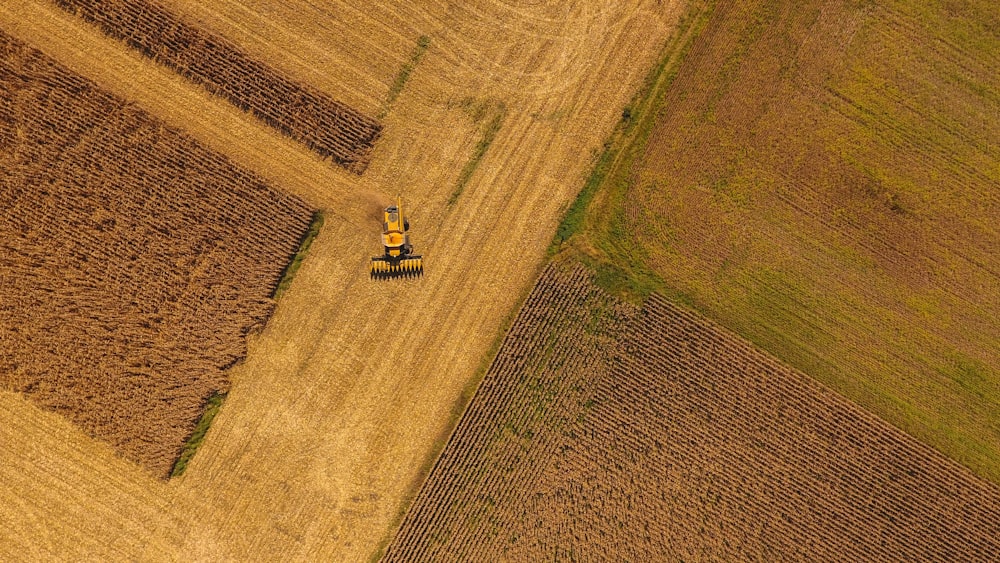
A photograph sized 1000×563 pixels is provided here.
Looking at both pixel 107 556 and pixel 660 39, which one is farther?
pixel 660 39

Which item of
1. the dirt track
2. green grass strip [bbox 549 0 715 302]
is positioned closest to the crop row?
the dirt track

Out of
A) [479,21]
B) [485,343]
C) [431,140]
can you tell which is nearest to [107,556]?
[485,343]

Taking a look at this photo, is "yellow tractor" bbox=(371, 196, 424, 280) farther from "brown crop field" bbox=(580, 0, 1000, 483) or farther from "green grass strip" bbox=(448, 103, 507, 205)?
"brown crop field" bbox=(580, 0, 1000, 483)

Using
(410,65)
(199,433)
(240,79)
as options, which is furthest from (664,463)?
(240,79)

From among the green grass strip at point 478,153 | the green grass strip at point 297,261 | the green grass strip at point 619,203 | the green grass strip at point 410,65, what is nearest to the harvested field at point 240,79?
the green grass strip at point 410,65

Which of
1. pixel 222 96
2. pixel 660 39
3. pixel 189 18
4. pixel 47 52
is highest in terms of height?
pixel 660 39

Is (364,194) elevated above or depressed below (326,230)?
above

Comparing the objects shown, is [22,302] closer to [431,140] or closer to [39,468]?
[39,468]
